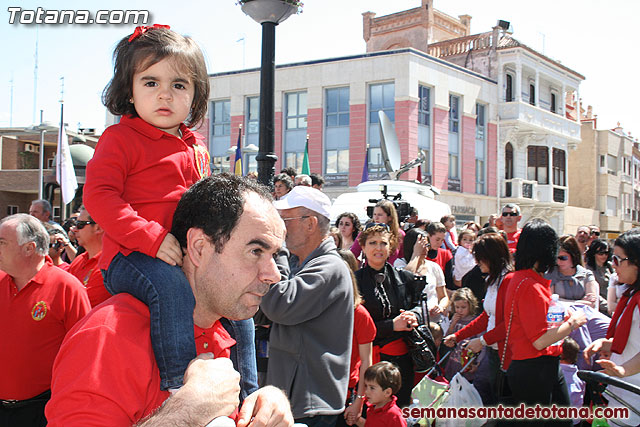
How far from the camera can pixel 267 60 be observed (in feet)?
18.0

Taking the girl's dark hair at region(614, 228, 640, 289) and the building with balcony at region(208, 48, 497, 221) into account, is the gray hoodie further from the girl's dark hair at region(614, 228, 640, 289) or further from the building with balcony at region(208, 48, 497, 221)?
the building with balcony at region(208, 48, 497, 221)

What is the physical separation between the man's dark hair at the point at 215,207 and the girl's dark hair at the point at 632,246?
12.4ft

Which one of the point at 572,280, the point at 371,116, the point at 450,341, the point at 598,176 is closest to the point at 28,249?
the point at 450,341

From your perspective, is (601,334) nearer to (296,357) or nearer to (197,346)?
(296,357)

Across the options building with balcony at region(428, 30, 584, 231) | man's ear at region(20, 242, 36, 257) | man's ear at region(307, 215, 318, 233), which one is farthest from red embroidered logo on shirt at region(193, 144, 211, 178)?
building with balcony at region(428, 30, 584, 231)

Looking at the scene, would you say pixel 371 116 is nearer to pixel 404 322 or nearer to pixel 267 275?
pixel 404 322

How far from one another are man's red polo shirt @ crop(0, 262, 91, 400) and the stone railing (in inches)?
1294

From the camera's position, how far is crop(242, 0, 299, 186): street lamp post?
5391 mm

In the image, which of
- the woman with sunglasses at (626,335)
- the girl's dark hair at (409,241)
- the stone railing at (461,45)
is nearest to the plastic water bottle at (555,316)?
the woman with sunglasses at (626,335)

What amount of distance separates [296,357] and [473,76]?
30538 mm

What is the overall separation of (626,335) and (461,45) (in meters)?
32.5

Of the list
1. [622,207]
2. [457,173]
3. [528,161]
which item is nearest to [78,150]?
[457,173]

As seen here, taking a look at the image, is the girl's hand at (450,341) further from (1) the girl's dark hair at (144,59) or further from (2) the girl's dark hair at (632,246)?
(1) the girl's dark hair at (144,59)

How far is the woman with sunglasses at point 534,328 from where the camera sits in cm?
460
